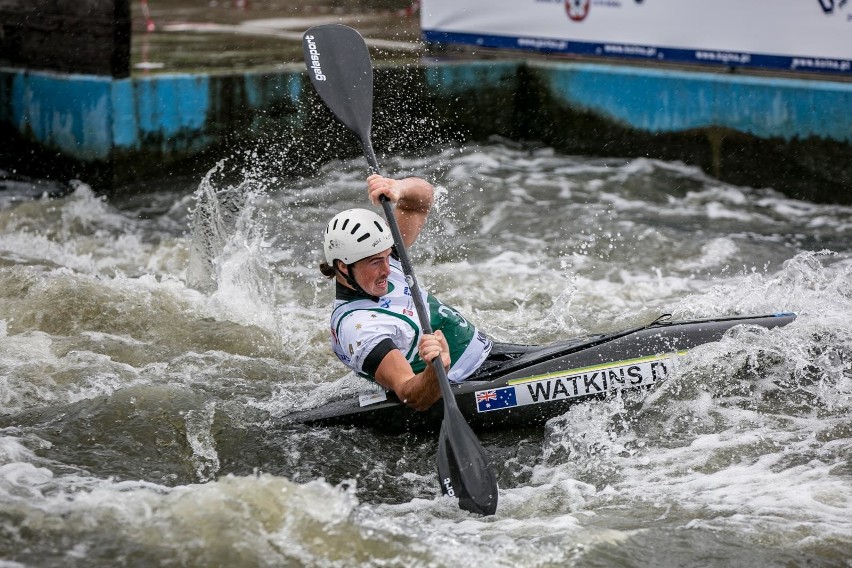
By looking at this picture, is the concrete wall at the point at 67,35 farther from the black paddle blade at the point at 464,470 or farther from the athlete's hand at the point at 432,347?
the black paddle blade at the point at 464,470

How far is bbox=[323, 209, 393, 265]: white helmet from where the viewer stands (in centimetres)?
490

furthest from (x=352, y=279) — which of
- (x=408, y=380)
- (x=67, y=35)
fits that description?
(x=67, y=35)

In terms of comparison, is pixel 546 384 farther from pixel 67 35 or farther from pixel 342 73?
pixel 67 35

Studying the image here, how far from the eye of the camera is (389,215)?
5.02 m

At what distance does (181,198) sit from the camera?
9898mm

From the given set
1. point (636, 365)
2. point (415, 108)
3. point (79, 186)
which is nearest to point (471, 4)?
point (415, 108)

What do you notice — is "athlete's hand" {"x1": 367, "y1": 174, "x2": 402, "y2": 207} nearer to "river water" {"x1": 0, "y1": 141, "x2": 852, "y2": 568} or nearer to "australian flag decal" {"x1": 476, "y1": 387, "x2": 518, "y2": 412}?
"australian flag decal" {"x1": 476, "y1": 387, "x2": 518, "y2": 412}

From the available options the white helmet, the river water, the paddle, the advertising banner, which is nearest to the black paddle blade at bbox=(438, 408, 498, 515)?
the paddle

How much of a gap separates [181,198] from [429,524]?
6.20 m

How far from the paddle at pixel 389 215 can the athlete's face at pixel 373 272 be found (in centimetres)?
11

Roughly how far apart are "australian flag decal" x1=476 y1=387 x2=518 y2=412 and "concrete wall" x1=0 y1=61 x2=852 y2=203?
5581 millimetres

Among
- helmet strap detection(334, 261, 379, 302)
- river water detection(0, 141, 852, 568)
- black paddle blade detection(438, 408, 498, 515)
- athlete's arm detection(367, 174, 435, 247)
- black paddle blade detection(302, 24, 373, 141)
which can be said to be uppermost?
black paddle blade detection(302, 24, 373, 141)

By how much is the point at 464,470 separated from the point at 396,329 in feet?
2.71

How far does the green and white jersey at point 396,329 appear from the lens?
4.92 metres
